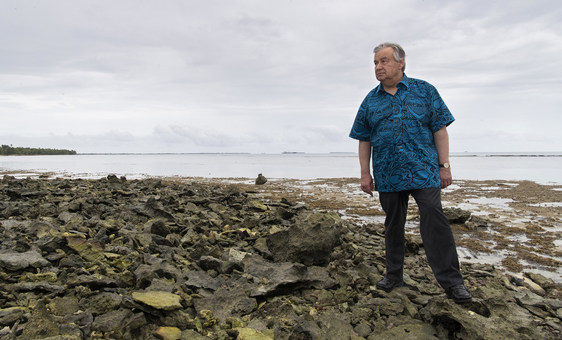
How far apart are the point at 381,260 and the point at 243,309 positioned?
3277 mm

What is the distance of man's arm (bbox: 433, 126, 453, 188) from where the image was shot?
4527mm

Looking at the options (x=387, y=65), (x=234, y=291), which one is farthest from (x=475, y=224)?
(x=234, y=291)

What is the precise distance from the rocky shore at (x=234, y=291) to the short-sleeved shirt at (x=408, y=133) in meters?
1.37

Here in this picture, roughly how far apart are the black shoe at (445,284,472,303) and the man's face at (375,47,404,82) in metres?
2.49

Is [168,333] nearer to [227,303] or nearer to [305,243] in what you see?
[227,303]

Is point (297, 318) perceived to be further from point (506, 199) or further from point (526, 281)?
point (506, 199)

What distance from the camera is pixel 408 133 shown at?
14.8 feet

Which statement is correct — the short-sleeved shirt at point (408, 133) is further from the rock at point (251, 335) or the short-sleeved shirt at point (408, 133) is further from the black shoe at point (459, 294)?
the rock at point (251, 335)

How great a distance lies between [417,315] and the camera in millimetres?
4410

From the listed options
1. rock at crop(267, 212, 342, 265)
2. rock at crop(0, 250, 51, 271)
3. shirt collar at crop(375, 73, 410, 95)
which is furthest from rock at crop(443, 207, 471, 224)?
rock at crop(0, 250, 51, 271)

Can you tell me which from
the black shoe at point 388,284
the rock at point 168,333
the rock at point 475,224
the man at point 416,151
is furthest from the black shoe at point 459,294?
the rock at point 475,224

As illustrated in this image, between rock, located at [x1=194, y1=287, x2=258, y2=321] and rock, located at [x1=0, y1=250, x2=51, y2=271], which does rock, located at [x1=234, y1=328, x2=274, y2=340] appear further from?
rock, located at [x1=0, y1=250, x2=51, y2=271]

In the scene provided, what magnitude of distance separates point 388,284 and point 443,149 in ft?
6.17

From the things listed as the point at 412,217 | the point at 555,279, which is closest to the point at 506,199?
the point at 412,217
